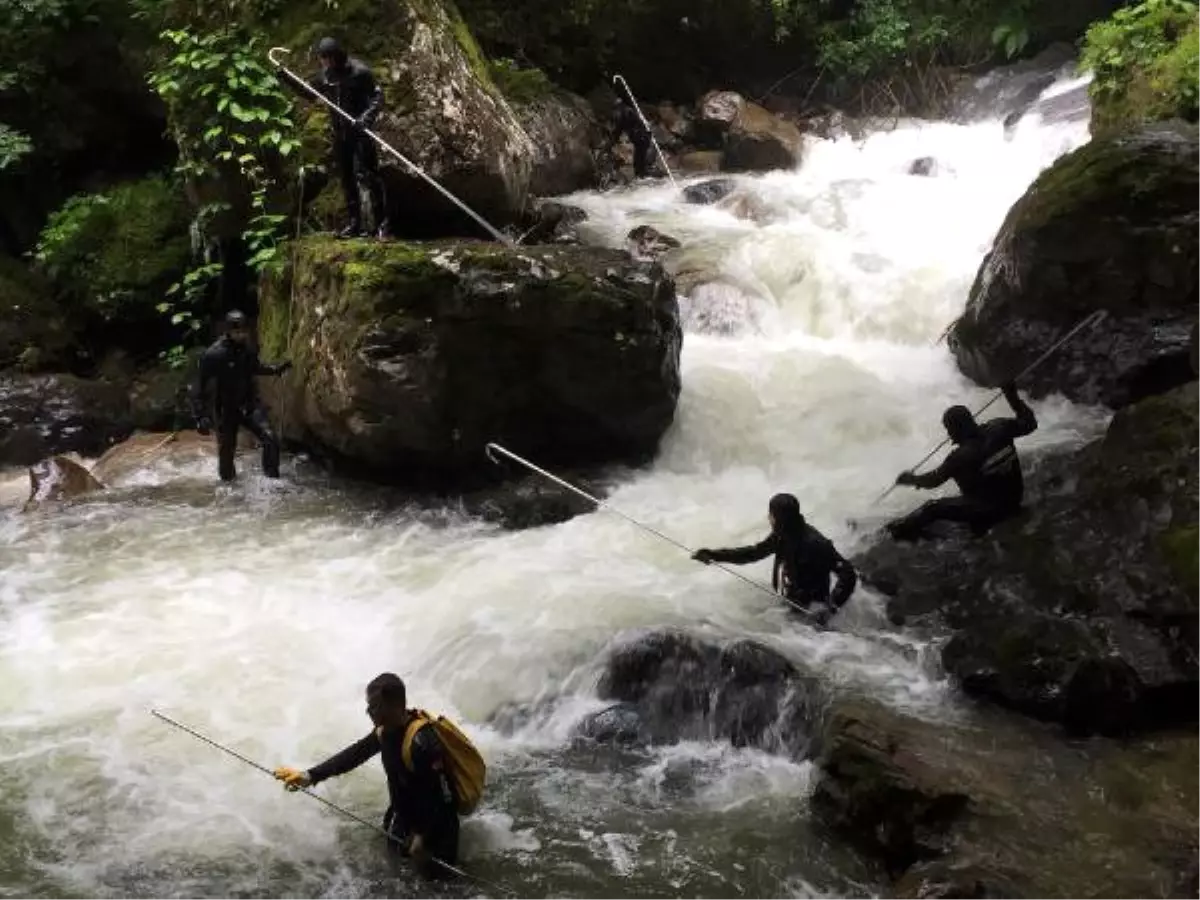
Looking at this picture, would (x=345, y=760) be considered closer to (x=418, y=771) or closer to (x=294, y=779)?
(x=294, y=779)

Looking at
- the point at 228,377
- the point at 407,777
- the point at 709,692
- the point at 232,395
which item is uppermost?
the point at 228,377

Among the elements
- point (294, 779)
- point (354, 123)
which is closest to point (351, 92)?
point (354, 123)

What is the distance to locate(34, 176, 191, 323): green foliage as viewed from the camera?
38.9 feet

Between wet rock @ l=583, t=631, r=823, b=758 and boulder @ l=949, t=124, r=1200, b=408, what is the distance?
4894mm

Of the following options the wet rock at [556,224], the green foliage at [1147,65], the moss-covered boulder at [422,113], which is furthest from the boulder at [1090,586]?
the wet rock at [556,224]

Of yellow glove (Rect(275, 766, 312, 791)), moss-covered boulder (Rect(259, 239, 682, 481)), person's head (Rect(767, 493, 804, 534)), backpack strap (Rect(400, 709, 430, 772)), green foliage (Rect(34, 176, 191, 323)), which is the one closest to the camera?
backpack strap (Rect(400, 709, 430, 772))

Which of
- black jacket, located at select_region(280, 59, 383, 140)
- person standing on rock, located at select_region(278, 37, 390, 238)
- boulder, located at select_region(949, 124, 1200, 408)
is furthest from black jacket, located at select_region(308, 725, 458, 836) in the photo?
boulder, located at select_region(949, 124, 1200, 408)

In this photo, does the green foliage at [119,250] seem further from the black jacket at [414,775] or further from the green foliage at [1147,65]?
the green foliage at [1147,65]

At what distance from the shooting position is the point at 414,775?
15.4 feet

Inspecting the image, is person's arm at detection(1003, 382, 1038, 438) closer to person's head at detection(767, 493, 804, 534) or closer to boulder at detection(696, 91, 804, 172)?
person's head at detection(767, 493, 804, 534)

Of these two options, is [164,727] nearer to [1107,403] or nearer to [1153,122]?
[1107,403]

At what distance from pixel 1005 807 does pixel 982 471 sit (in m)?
3.19

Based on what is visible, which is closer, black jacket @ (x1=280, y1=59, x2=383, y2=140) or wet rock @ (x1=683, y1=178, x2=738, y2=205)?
black jacket @ (x1=280, y1=59, x2=383, y2=140)

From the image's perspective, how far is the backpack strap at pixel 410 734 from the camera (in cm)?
461
